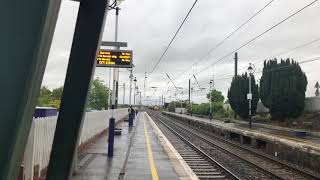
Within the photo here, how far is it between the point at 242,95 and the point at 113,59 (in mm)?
40441

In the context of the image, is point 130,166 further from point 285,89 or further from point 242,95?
point 242,95

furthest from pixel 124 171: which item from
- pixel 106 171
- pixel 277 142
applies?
pixel 277 142

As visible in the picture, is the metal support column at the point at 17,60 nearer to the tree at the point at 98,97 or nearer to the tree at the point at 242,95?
the tree at the point at 242,95

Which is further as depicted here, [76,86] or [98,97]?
[98,97]

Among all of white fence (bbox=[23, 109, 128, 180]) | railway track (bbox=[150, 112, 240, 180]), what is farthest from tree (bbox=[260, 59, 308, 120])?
white fence (bbox=[23, 109, 128, 180])

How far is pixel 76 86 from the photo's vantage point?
759cm

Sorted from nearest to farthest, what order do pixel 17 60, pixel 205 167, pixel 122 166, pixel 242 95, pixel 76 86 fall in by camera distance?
pixel 17 60 < pixel 76 86 < pixel 122 166 < pixel 205 167 < pixel 242 95

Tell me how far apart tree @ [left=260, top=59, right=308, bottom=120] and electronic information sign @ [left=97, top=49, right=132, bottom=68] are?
105 ft

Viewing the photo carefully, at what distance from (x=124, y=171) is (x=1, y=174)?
761cm

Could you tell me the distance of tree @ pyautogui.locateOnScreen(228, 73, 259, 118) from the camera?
54628 mm

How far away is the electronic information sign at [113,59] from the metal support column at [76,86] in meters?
8.51

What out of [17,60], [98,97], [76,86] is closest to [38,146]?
[76,86]

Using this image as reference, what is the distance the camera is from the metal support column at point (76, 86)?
7.15 metres

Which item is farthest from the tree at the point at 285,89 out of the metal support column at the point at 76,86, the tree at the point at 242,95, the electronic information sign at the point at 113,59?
the metal support column at the point at 76,86
